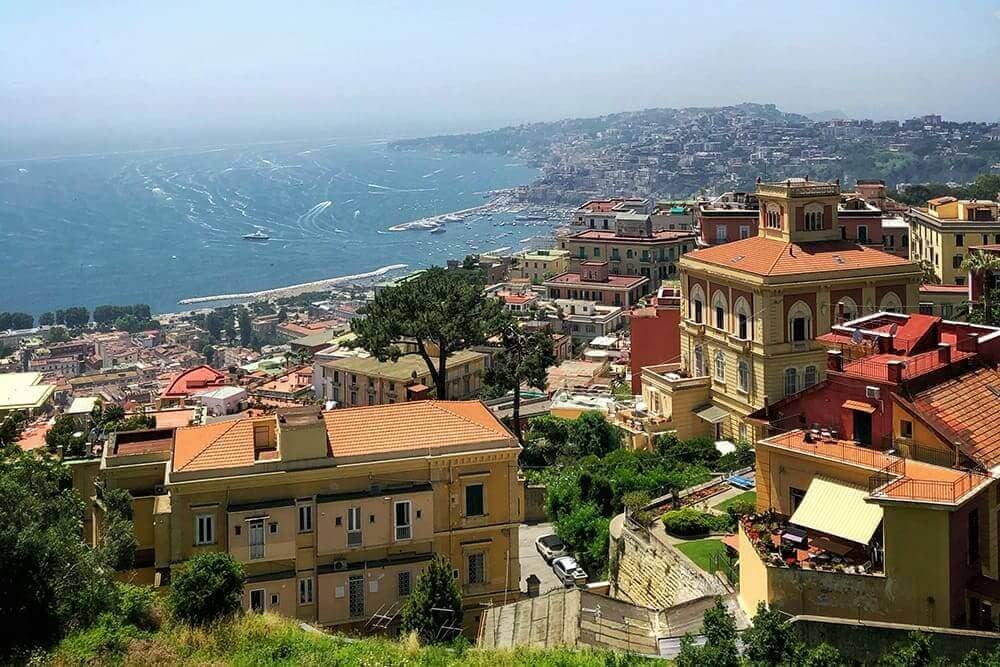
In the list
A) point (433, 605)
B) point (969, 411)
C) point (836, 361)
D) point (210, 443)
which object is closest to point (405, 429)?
point (210, 443)

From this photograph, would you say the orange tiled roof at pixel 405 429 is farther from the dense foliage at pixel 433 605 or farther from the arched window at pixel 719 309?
the arched window at pixel 719 309

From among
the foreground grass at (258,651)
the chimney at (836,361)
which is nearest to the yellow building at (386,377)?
the chimney at (836,361)

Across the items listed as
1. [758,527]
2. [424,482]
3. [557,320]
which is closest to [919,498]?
[758,527]

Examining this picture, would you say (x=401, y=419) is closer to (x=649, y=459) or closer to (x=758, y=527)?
(x=758, y=527)

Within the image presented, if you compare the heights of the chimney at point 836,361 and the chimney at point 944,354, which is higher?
the chimney at point 944,354

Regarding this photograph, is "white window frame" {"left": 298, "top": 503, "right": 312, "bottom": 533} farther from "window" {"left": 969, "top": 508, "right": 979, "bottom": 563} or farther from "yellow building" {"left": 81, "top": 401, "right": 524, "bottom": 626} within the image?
"window" {"left": 969, "top": 508, "right": 979, "bottom": 563}

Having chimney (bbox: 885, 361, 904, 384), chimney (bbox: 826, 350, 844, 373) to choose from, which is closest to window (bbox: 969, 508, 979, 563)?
chimney (bbox: 885, 361, 904, 384)
